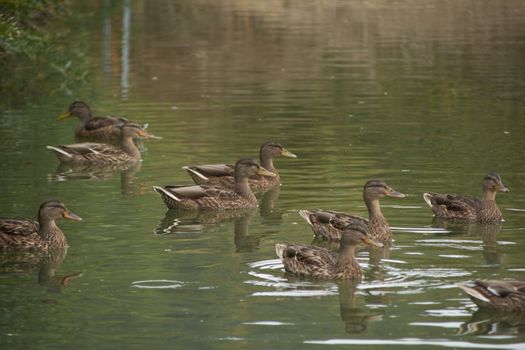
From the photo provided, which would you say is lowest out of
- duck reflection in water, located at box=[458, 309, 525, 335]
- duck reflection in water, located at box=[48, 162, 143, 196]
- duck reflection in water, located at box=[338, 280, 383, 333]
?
duck reflection in water, located at box=[48, 162, 143, 196]

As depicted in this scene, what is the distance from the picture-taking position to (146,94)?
33.1 metres

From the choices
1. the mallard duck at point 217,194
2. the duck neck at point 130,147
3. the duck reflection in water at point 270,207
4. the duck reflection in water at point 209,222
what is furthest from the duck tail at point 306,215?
the duck neck at point 130,147

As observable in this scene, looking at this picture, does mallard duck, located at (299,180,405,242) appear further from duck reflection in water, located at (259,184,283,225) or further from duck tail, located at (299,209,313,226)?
duck reflection in water, located at (259,184,283,225)

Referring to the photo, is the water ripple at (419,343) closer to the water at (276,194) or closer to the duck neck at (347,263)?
the water at (276,194)

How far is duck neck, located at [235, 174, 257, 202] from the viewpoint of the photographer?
779 inches

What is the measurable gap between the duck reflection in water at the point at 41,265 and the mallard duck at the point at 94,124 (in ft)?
34.8

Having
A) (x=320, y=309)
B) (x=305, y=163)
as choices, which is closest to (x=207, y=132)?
(x=305, y=163)

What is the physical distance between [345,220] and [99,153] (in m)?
8.09

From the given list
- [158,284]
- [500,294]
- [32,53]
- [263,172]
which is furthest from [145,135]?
[500,294]

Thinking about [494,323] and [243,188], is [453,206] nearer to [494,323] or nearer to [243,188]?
[243,188]

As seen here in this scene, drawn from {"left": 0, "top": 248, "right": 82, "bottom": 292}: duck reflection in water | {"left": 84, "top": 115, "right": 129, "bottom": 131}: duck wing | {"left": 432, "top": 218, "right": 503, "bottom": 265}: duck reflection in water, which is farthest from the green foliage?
{"left": 432, "top": 218, "right": 503, "bottom": 265}: duck reflection in water

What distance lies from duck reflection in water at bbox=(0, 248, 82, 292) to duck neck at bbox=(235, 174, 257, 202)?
3.79 m

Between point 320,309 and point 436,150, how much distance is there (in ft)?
34.2

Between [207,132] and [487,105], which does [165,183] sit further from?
[487,105]
